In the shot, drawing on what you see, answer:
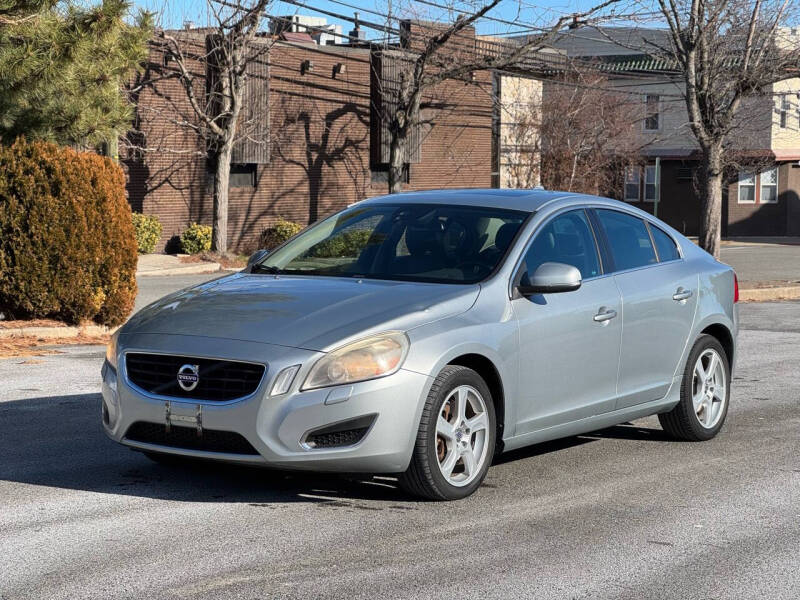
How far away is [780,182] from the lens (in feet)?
174

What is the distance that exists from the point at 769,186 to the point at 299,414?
50427mm

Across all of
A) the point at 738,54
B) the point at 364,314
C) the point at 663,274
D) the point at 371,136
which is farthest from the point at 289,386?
the point at 371,136

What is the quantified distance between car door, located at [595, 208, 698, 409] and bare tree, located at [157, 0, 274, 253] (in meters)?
23.3

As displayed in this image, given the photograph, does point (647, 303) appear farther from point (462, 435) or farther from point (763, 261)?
point (763, 261)

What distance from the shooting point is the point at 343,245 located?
7902mm

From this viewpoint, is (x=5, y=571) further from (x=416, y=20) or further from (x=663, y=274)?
(x=416, y=20)

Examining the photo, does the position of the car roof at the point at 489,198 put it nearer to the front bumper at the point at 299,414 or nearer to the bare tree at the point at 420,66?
the front bumper at the point at 299,414

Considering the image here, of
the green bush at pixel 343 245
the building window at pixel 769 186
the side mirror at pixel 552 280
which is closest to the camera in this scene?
the side mirror at pixel 552 280

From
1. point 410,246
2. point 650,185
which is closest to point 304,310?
point 410,246

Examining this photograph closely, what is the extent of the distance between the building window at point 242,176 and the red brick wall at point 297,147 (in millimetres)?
180

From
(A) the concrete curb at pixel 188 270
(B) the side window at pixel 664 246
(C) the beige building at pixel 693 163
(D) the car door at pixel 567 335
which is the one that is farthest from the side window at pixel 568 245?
(C) the beige building at pixel 693 163

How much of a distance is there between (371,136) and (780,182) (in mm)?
21633

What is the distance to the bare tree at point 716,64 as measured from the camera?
2528 cm

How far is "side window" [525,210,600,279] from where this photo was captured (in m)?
7.42
